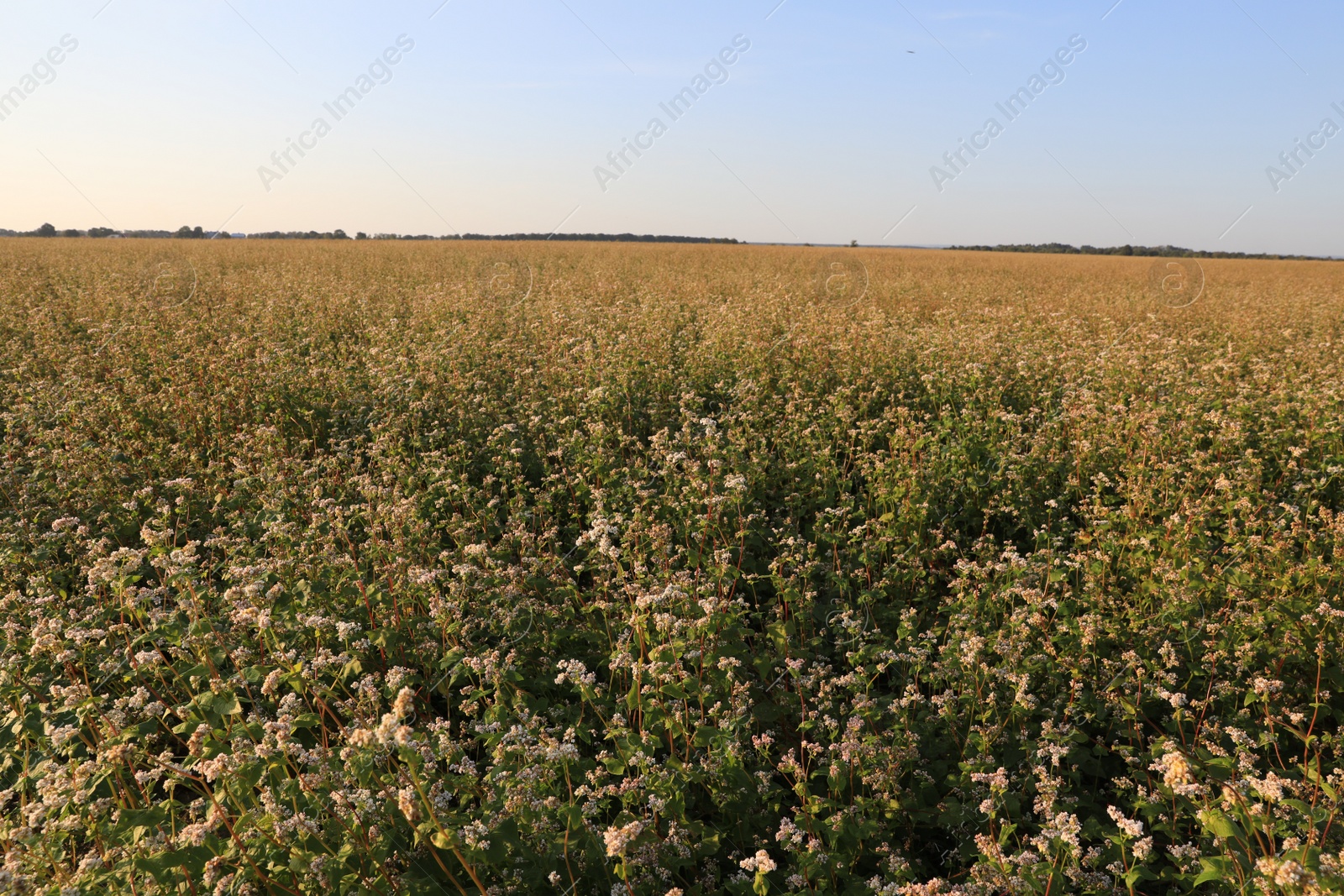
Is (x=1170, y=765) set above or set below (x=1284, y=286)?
below

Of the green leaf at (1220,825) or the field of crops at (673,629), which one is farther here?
the field of crops at (673,629)

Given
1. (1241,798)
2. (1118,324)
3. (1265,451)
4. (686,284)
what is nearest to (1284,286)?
(1118,324)

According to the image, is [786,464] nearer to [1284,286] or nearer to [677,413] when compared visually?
[677,413]

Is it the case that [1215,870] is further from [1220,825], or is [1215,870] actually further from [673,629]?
[673,629]

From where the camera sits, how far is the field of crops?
274 centimetres

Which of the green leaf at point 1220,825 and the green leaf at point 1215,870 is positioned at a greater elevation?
the green leaf at point 1220,825

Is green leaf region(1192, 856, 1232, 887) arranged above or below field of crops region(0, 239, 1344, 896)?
below

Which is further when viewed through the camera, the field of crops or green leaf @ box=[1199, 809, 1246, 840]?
the field of crops

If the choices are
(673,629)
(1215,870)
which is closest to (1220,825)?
(1215,870)

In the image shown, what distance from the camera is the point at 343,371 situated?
9.04m

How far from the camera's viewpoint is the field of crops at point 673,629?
2.74m

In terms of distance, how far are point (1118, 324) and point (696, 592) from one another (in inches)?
547

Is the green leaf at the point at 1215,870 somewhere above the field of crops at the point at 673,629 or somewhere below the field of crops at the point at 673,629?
below

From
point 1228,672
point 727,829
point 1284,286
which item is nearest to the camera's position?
point 727,829
